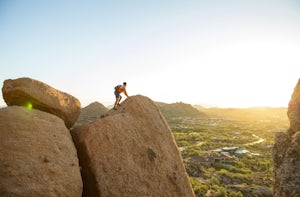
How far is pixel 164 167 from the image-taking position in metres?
11.3

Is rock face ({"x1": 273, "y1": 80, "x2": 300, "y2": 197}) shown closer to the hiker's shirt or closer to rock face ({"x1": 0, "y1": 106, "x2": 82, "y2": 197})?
rock face ({"x1": 0, "y1": 106, "x2": 82, "y2": 197})

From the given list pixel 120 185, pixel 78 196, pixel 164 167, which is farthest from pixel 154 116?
pixel 78 196

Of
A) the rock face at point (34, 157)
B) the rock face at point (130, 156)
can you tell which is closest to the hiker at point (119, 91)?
the rock face at point (130, 156)

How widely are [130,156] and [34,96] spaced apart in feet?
17.1

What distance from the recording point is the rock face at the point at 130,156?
31.2 ft

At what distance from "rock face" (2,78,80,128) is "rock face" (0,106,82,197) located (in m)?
1.03

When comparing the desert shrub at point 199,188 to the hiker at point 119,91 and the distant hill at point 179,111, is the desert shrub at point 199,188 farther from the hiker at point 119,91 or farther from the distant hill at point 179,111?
the distant hill at point 179,111

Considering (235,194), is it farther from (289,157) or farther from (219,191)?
(289,157)

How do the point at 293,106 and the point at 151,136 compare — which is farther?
the point at 293,106

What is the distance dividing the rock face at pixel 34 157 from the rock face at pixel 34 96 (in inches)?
40.4

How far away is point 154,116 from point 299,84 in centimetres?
856

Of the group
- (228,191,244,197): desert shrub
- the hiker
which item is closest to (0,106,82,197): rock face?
the hiker

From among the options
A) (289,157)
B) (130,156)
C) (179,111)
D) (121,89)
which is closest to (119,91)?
(121,89)

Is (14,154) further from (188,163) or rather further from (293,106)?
(188,163)
